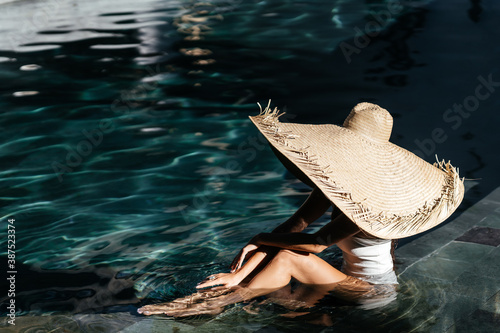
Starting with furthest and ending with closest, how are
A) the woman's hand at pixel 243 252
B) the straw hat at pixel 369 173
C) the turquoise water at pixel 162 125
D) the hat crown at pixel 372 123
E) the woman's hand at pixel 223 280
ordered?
the turquoise water at pixel 162 125
the woman's hand at pixel 243 252
the woman's hand at pixel 223 280
the hat crown at pixel 372 123
the straw hat at pixel 369 173

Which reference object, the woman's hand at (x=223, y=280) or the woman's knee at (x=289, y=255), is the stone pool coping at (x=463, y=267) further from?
the woman's hand at (x=223, y=280)

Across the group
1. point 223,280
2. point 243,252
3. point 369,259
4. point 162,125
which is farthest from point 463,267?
point 162,125

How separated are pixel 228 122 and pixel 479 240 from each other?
3.83 metres

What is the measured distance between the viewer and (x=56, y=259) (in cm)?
502

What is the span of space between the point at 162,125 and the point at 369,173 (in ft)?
14.9

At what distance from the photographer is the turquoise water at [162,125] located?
4.82m

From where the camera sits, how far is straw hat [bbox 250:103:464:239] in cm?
355

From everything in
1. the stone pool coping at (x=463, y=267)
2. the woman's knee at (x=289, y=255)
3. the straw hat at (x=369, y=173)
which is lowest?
the stone pool coping at (x=463, y=267)

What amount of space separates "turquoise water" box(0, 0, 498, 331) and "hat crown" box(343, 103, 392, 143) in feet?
3.19

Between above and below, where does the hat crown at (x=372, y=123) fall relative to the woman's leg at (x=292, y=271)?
above

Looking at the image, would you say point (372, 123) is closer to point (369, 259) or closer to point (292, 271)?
point (369, 259)

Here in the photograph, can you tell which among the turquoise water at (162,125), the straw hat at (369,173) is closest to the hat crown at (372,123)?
the straw hat at (369,173)

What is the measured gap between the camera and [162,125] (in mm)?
7879

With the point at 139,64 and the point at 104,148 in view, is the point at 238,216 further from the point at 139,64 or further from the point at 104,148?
the point at 139,64
